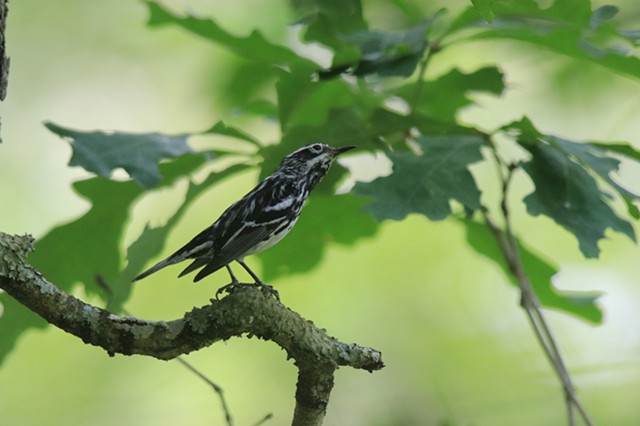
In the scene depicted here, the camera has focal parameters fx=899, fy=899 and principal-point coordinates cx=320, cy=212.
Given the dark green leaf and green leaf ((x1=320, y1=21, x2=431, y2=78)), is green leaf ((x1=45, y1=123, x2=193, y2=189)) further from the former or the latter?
the dark green leaf

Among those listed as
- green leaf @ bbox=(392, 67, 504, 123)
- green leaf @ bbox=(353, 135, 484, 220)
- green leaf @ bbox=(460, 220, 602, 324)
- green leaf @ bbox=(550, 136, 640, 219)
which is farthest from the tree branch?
green leaf @ bbox=(460, 220, 602, 324)

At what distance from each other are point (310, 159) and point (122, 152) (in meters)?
0.84

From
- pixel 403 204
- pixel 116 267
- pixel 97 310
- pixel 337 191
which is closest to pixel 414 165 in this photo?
pixel 403 204

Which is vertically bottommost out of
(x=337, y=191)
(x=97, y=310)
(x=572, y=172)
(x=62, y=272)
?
(x=97, y=310)

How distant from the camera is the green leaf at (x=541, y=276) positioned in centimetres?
458

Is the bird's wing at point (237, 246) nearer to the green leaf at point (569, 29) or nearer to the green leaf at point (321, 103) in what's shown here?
the green leaf at point (321, 103)

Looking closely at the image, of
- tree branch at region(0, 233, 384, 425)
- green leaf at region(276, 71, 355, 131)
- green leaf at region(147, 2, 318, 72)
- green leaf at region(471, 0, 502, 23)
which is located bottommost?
tree branch at region(0, 233, 384, 425)

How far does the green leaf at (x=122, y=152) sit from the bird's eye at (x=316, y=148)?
1.77 feet

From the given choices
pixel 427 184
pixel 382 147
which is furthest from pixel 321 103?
pixel 427 184

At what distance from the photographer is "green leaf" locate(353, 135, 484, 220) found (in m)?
3.56

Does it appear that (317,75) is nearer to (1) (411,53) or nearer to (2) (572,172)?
(1) (411,53)

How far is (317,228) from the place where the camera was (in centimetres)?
457

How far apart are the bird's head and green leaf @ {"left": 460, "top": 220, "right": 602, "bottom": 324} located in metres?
0.89

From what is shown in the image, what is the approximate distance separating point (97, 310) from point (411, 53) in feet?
6.35
